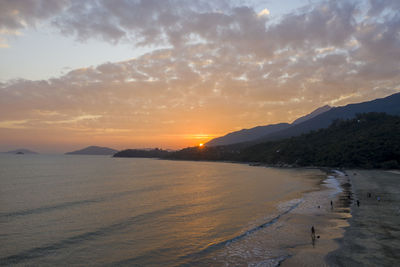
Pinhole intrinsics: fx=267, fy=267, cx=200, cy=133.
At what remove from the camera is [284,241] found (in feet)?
85.8

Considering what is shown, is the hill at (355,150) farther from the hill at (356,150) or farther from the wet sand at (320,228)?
the wet sand at (320,228)

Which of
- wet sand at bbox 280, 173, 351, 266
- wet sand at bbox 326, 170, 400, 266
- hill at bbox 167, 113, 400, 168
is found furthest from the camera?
hill at bbox 167, 113, 400, 168

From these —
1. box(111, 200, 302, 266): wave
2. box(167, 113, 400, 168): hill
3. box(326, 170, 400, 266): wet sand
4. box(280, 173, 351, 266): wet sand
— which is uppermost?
box(167, 113, 400, 168): hill

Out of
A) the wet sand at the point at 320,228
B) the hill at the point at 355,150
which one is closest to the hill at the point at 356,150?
the hill at the point at 355,150

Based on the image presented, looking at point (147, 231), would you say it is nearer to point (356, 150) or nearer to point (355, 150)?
point (356, 150)

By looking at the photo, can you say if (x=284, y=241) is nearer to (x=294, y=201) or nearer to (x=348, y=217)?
(x=348, y=217)

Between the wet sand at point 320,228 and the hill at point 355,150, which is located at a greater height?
the hill at point 355,150

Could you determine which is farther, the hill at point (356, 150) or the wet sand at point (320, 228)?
the hill at point (356, 150)

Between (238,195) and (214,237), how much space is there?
29954 mm

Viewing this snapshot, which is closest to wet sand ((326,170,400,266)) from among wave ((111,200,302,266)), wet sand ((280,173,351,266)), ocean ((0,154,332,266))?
wet sand ((280,173,351,266))

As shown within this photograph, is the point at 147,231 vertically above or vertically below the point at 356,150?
below

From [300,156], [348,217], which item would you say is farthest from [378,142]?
[348,217]

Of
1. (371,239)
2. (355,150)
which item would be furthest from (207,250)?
(355,150)

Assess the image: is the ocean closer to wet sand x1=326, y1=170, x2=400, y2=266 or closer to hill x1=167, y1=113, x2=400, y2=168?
wet sand x1=326, y1=170, x2=400, y2=266
